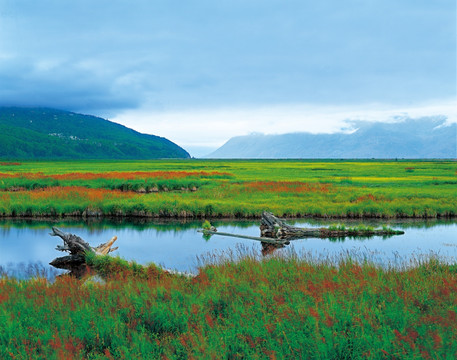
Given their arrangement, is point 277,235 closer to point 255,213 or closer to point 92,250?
point 255,213

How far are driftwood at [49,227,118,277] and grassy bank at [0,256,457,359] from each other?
5.18 metres

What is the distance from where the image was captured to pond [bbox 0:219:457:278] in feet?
66.8

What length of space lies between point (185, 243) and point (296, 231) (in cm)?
674

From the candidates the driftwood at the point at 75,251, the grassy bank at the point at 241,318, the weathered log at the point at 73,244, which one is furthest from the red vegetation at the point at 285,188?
the grassy bank at the point at 241,318

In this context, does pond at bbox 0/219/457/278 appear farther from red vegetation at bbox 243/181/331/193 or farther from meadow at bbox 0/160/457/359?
red vegetation at bbox 243/181/331/193

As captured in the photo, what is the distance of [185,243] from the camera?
25500 millimetres

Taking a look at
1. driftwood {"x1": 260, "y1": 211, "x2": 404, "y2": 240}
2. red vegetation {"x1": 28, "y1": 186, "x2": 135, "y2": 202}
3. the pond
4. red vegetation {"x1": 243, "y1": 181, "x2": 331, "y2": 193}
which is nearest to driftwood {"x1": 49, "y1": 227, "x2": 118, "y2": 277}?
the pond

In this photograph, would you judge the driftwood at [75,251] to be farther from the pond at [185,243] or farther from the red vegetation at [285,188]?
the red vegetation at [285,188]

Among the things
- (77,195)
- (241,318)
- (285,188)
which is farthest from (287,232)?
(77,195)

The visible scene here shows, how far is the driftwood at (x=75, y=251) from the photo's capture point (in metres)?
17.2

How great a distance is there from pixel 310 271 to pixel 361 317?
4487mm

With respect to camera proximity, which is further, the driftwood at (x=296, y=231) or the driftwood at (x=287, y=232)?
the driftwood at (x=296, y=231)

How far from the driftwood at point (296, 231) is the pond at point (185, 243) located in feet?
1.55

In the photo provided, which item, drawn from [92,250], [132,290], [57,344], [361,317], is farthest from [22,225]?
[361,317]
